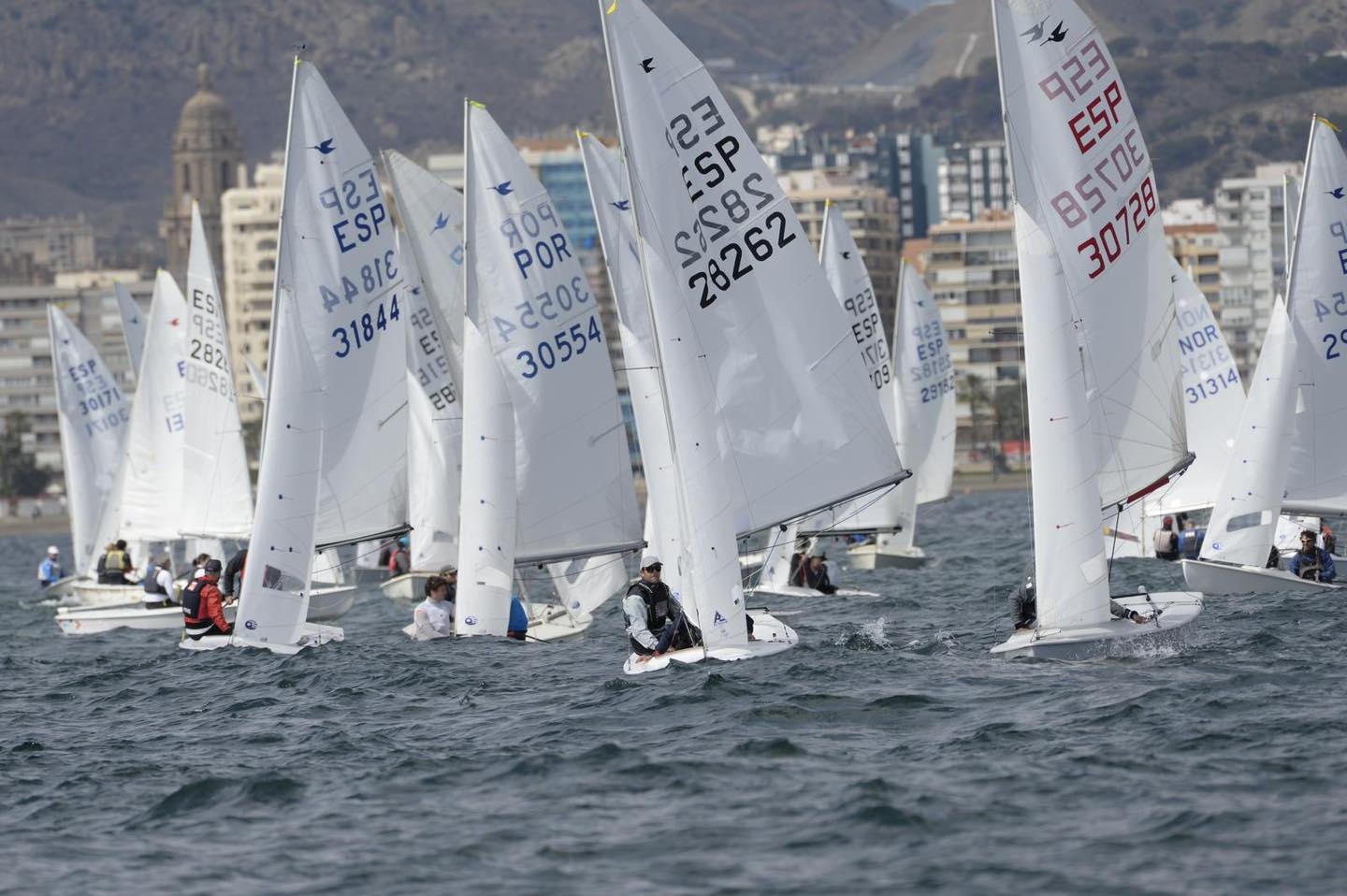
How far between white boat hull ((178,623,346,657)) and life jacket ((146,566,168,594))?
300 inches

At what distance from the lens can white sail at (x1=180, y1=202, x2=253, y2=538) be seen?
36875 millimetres

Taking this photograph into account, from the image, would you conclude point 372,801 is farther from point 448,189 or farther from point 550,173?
point 550,173

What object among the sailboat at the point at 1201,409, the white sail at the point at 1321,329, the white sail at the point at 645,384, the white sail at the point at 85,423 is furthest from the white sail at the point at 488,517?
the white sail at the point at 85,423

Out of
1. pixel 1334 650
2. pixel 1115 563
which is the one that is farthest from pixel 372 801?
pixel 1115 563

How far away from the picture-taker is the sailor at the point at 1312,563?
27719 millimetres

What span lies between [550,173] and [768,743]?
6346 inches

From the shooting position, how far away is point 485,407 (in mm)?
24797

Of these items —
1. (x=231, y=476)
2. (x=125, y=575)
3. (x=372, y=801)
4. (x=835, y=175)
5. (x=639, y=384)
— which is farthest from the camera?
(x=835, y=175)

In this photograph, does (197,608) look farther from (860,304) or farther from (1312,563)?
(860,304)

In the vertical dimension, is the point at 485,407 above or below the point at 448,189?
below

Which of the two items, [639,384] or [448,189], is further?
[448,189]

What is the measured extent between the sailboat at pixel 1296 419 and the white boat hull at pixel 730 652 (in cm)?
819

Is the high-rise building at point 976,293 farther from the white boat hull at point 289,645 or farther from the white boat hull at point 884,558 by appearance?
the white boat hull at point 289,645

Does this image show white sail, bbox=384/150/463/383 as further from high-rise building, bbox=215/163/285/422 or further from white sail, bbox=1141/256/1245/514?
high-rise building, bbox=215/163/285/422
